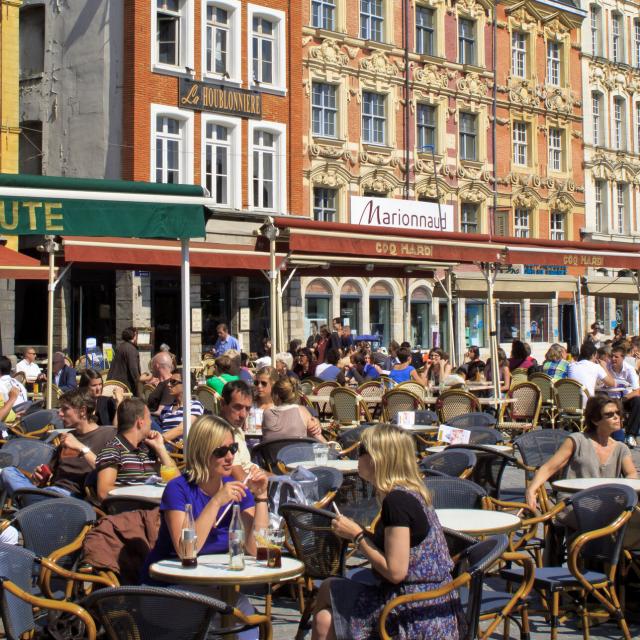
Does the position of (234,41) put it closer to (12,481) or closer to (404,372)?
(404,372)

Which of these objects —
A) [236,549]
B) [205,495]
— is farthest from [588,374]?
[236,549]

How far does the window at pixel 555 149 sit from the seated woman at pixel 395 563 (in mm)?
38554

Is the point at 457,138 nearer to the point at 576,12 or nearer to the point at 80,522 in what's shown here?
the point at 576,12

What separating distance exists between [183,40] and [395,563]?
26.0 metres

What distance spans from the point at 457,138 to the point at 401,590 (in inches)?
1342

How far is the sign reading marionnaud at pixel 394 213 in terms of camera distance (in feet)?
93.9

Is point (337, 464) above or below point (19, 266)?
below

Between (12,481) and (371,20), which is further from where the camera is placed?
(371,20)

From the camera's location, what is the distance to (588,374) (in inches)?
637

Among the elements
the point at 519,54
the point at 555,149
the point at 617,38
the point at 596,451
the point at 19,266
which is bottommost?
the point at 596,451

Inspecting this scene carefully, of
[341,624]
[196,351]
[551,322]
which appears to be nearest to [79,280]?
[196,351]

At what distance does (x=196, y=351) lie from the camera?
2934 centimetres

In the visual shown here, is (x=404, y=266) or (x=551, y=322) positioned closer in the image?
(x=404, y=266)

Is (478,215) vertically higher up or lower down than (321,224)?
higher up
